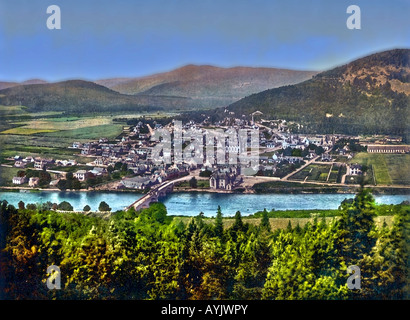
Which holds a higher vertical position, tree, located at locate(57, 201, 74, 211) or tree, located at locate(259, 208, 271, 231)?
tree, located at locate(57, 201, 74, 211)

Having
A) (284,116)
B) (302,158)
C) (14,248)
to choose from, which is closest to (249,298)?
(302,158)

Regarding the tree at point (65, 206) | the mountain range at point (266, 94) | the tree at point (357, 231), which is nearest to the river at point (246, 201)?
the tree at point (357, 231)

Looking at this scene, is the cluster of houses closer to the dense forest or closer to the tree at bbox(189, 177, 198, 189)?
the tree at bbox(189, 177, 198, 189)

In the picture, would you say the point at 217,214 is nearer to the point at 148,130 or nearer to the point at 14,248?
the point at 148,130

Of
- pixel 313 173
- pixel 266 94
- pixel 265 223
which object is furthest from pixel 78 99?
pixel 313 173

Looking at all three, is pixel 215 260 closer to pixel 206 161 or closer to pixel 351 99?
pixel 206 161

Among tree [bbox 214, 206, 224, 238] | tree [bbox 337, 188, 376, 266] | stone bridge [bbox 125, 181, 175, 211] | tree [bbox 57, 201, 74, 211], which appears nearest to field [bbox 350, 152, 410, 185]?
tree [bbox 337, 188, 376, 266]
